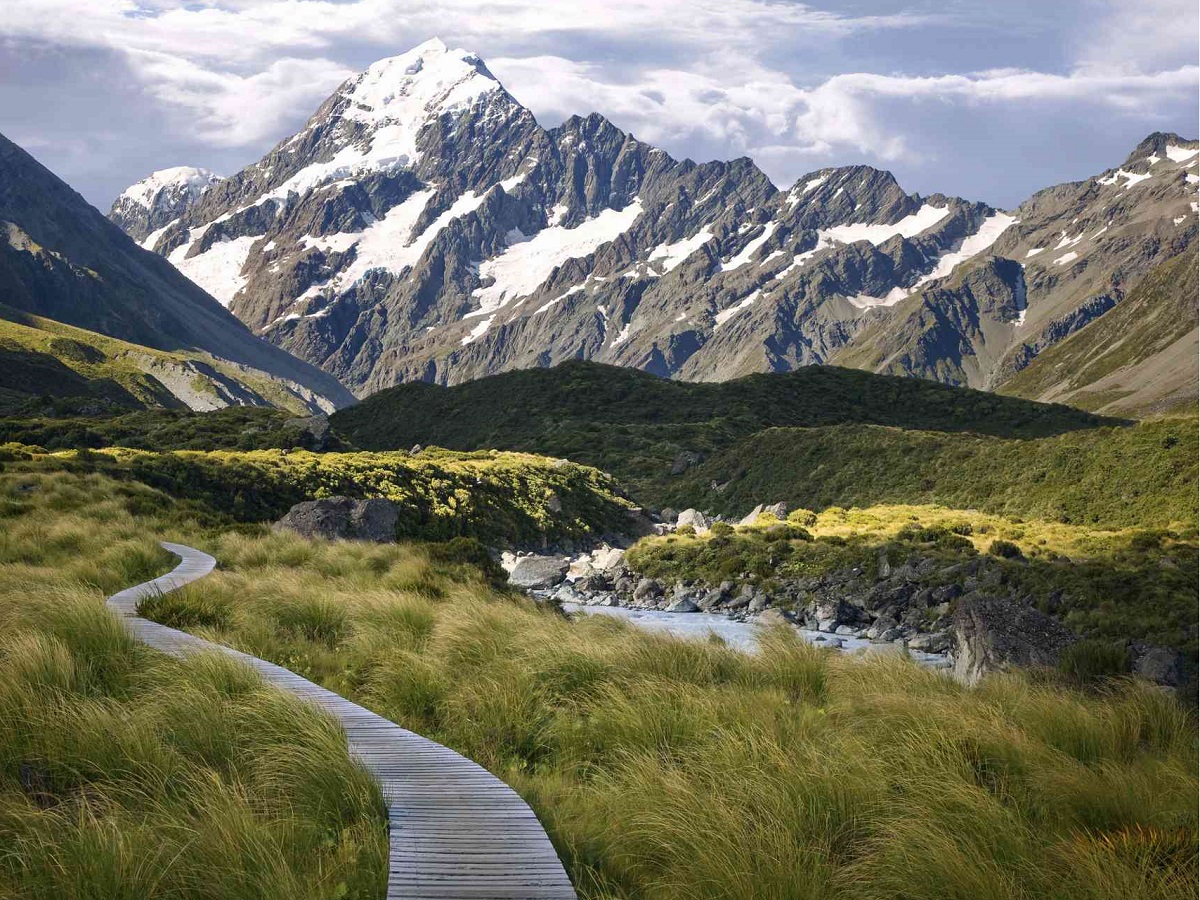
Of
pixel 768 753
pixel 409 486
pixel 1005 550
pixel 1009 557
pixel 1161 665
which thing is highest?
pixel 768 753

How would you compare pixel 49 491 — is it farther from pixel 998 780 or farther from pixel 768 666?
pixel 998 780

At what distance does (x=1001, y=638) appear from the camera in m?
13.8

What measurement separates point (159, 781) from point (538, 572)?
3615 centimetres

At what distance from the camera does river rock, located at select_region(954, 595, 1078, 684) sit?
13.3 m

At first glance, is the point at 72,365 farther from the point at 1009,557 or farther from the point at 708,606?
the point at 1009,557

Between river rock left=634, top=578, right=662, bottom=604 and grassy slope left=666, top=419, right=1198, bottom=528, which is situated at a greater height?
grassy slope left=666, top=419, right=1198, bottom=528

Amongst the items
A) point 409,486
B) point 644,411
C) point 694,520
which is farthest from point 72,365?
point 694,520

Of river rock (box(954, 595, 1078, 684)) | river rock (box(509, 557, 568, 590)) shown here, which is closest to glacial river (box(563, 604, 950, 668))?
river rock (box(509, 557, 568, 590))

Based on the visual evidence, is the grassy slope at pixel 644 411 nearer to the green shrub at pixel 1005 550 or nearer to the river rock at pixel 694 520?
the river rock at pixel 694 520

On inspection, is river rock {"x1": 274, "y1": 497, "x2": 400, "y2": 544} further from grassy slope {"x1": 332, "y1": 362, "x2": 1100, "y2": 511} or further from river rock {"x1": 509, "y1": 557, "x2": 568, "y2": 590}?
grassy slope {"x1": 332, "y1": 362, "x2": 1100, "y2": 511}

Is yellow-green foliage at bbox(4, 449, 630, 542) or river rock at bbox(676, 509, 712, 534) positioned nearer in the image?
yellow-green foliage at bbox(4, 449, 630, 542)

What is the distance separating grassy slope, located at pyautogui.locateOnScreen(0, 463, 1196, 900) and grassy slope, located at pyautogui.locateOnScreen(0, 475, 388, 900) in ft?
4.09

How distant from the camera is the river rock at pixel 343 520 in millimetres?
29781

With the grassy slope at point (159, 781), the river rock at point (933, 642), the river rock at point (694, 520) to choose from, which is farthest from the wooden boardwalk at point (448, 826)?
the river rock at point (694, 520)
